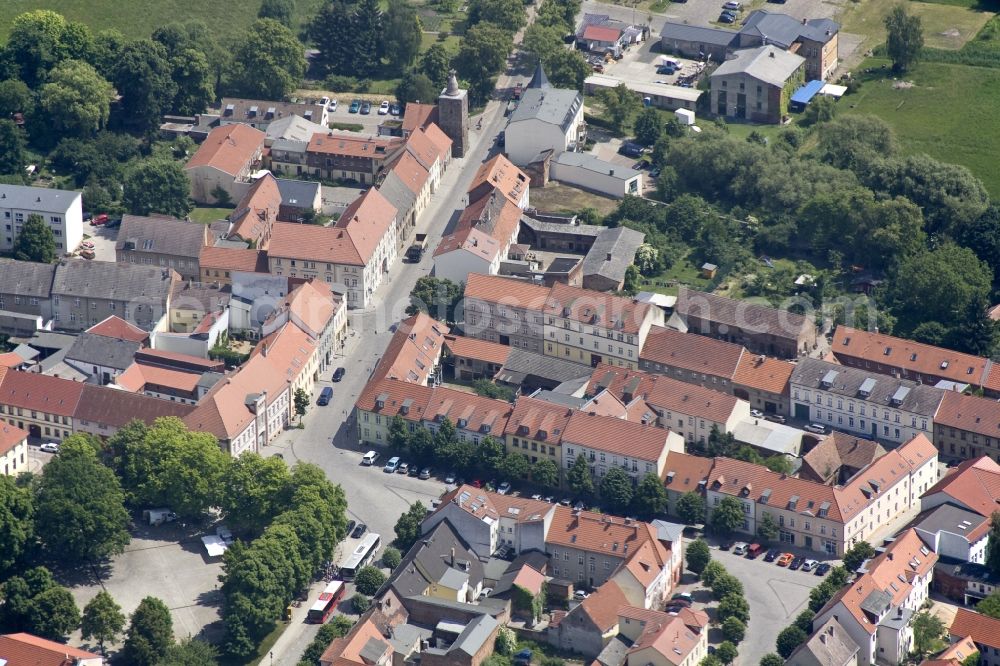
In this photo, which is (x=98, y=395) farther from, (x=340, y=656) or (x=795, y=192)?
(x=795, y=192)

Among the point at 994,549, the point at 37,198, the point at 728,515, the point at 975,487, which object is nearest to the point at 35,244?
the point at 37,198

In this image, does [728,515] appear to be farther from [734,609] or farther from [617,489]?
[734,609]

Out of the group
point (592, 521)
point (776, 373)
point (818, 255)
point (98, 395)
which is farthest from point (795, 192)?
point (98, 395)

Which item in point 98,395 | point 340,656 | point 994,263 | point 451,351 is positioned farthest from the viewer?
point 994,263

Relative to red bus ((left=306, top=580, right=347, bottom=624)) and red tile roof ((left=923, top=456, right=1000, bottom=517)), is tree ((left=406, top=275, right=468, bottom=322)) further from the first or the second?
red tile roof ((left=923, top=456, right=1000, bottom=517))

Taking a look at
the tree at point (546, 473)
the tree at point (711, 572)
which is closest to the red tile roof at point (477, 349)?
the tree at point (546, 473)

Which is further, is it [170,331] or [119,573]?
[170,331]

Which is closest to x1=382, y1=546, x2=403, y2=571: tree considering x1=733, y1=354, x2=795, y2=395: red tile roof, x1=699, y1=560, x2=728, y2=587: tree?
x1=699, y1=560, x2=728, y2=587: tree
